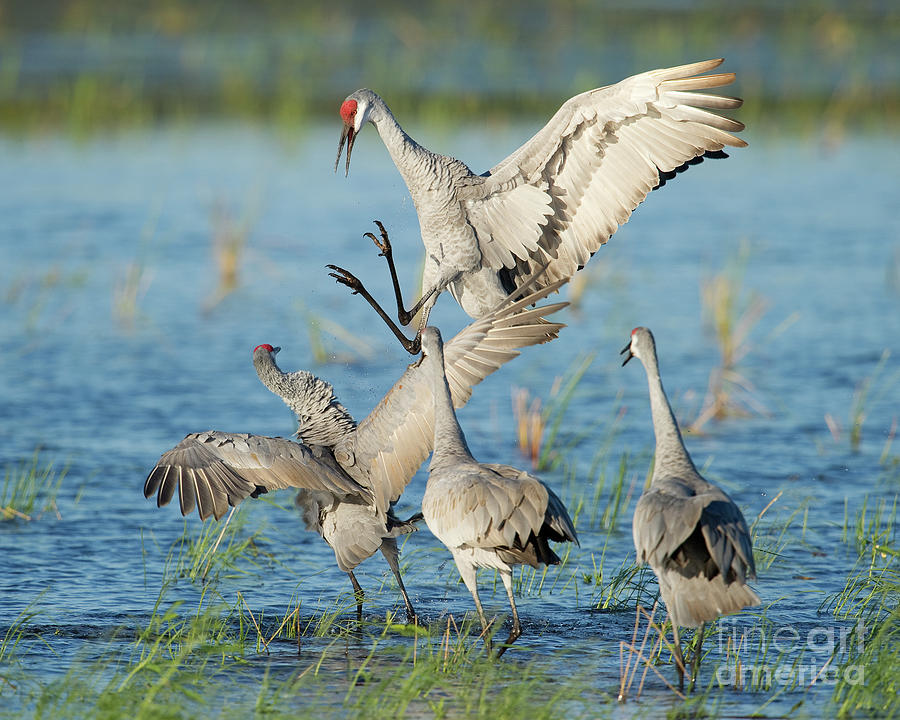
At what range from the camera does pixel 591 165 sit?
6434 mm

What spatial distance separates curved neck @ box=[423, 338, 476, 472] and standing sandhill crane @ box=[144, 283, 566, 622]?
237 millimetres

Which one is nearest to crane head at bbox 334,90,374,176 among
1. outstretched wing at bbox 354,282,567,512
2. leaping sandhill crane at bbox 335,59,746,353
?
leaping sandhill crane at bbox 335,59,746,353

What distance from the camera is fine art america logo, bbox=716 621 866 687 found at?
5418 mm

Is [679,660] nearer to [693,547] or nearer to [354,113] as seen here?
[693,547]

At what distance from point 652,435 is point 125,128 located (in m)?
12.5

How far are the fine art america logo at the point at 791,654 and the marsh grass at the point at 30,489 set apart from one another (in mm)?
3938

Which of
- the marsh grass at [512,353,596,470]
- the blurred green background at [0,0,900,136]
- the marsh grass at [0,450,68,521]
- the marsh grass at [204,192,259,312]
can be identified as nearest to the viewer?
the marsh grass at [0,450,68,521]

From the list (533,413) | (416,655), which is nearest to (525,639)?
(416,655)

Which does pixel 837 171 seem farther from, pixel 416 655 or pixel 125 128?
pixel 416 655

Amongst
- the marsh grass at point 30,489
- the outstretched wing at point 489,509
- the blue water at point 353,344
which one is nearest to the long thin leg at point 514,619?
the blue water at point 353,344

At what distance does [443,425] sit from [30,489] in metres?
3.31

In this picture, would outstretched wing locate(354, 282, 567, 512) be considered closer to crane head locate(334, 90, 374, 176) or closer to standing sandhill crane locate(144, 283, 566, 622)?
standing sandhill crane locate(144, 283, 566, 622)

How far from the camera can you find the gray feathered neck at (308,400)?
6707mm

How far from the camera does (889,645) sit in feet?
18.0
